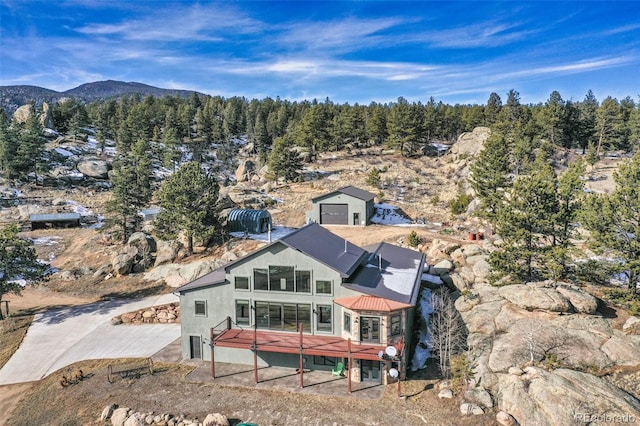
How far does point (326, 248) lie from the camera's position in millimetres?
26062

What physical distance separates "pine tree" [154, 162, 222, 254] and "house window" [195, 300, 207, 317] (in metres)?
17.3

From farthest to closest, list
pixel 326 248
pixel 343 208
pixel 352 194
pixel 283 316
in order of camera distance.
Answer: pixel 343 208 < pixel 352 194 < pixel 326 248 < pixel 283 316

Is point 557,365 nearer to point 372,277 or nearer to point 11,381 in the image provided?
point 372,277

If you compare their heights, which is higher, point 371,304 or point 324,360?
point 371,304

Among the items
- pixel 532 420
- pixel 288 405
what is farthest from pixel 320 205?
pixel 532 420

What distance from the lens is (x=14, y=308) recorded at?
36812 mm

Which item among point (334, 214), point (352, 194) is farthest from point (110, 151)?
point (352, 194)

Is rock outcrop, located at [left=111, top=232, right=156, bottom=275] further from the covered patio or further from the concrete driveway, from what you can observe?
the covered patio

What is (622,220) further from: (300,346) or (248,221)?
(248,221)

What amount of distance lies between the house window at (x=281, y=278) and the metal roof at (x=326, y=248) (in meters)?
1.60

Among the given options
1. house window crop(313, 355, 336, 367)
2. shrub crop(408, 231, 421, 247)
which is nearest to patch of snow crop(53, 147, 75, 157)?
shrub crop(408, 231, 421, 247)

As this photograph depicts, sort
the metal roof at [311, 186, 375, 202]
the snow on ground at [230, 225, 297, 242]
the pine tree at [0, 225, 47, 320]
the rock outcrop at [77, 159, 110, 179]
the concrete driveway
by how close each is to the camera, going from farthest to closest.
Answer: the rock outcrop at [77, 159, 110, 179] → the metal roof at [311, 186, 375, 202] → the snow on ground at [230, 225, 297, 242] → the pine tree at [0, 225, 47, 320] → the concrete driveway

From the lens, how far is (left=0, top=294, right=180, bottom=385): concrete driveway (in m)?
26.5

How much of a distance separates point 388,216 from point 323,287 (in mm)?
30938
